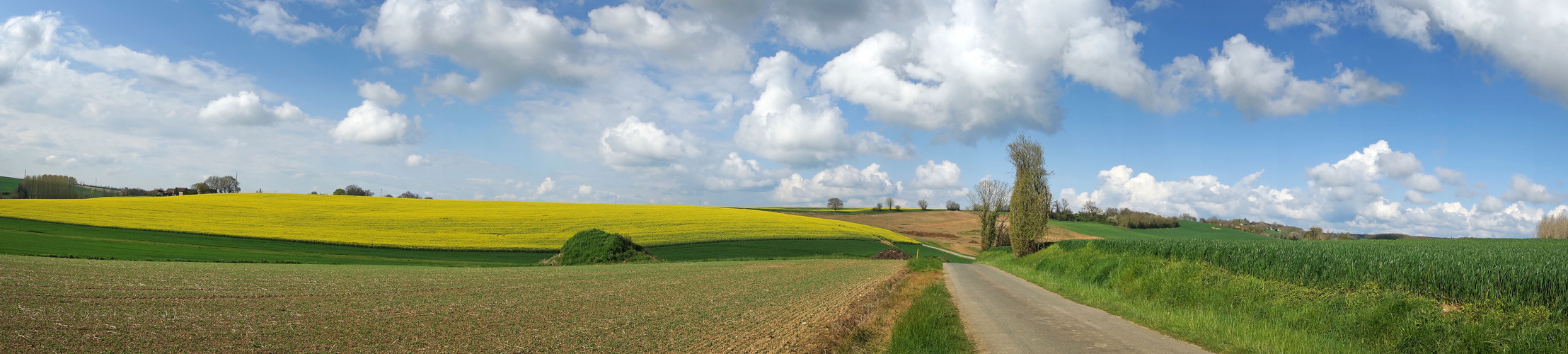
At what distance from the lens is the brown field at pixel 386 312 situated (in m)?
9.76

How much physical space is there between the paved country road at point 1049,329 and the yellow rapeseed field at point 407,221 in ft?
120

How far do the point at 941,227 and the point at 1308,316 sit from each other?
7596cm

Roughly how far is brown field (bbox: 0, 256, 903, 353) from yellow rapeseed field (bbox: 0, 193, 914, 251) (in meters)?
20.8

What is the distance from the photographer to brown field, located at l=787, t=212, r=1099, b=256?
70.7m

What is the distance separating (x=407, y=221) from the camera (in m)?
50.5

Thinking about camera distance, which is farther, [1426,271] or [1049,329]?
[1049,329]

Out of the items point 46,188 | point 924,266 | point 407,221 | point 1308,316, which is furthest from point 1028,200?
point 46,188

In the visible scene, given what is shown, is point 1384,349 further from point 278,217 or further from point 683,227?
point 278,217

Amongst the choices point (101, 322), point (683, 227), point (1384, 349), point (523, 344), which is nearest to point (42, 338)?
point (101, 322)

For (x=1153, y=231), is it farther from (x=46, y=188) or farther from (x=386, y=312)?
(x=46, y=188)

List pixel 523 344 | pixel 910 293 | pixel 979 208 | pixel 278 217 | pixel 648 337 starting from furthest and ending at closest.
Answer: pixel 979 208, pixel 278 217, pixel 910 293, pixel 648 337, pixel 523 344

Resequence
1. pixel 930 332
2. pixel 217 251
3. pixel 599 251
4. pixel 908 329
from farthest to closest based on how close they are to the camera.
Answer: pixel 599 251 → pixel 217 251 → pixel 908 329 → pixel 930 332

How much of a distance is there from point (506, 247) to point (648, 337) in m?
35.3

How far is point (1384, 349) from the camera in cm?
855
